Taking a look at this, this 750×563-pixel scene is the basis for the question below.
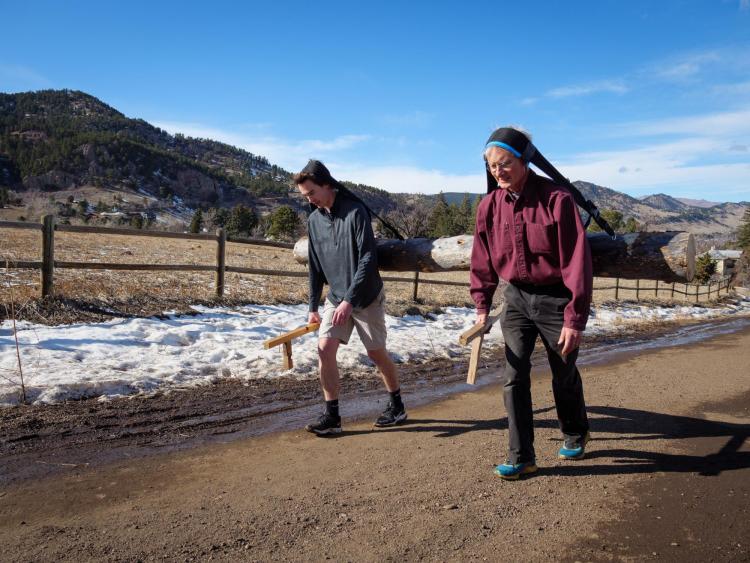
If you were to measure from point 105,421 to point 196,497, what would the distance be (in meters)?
1.90

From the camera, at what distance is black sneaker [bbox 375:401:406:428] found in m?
4.73

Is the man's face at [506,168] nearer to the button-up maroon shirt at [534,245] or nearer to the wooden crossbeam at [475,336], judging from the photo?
the button-up maroon shirt at [534,245]

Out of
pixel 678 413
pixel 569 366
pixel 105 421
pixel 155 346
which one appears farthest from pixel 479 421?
pixel 155 346

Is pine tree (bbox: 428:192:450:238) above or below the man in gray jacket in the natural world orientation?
above

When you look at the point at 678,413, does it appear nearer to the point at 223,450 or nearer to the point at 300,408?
the point at 300,408

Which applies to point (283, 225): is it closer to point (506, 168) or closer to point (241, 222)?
point (241, 222)

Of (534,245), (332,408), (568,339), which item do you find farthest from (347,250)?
(568,339)

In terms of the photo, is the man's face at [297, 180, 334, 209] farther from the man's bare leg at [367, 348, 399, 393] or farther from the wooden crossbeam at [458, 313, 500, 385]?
the wooden crossbeam at [458, 313, 500, 385]

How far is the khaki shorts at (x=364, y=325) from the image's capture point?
440 centimetres

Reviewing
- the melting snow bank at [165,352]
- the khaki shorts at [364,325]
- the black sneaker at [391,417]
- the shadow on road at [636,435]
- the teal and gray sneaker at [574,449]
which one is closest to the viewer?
the shadow on road at [636,435]

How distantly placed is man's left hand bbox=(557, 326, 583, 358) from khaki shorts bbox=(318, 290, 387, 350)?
1511 mm

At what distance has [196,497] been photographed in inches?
128

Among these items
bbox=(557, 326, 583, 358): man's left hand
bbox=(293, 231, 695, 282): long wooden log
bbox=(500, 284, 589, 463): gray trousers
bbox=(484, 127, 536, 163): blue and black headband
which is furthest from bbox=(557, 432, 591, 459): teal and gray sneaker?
bbox=(484, 127, 536, 163): blue and black headband

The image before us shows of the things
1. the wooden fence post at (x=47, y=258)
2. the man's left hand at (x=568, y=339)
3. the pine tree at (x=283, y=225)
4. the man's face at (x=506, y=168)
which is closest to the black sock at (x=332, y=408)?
the man's left hand at (x=568, y=339)
